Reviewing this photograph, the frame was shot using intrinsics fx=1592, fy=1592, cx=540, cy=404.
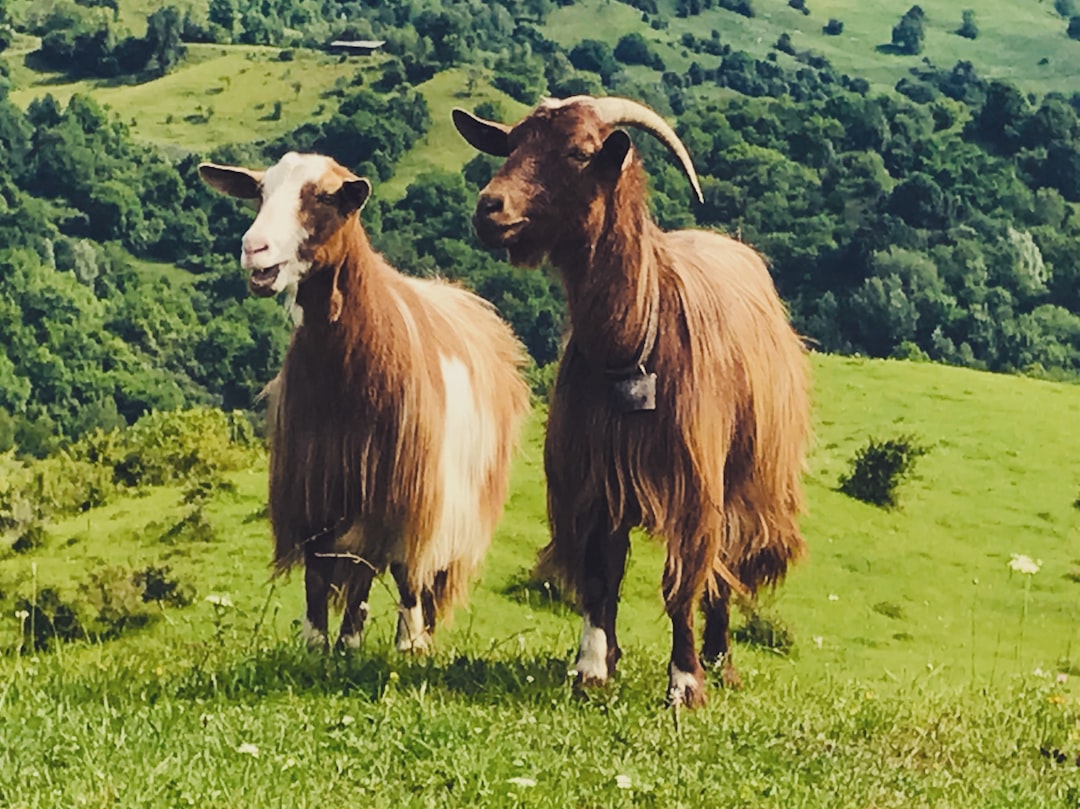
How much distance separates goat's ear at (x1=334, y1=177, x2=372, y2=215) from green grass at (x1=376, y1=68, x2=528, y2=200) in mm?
117778

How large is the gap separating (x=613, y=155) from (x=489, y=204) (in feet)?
2.15

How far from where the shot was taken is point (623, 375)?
7.62m

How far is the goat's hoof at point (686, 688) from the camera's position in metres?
7.64

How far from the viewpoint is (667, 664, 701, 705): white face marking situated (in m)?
7.66

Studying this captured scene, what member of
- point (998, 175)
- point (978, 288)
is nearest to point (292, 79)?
point (998, 175)

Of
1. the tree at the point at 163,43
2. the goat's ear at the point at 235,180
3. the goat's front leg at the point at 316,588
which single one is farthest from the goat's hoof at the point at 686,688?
the tree at the point at 163,43

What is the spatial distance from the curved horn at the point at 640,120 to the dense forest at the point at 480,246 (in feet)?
185

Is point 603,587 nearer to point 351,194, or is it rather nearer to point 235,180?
Answer: point 351,194

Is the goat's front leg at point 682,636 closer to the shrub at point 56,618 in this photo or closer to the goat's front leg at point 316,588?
the goat's front leg at point 316,588

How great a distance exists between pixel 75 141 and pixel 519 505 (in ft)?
421

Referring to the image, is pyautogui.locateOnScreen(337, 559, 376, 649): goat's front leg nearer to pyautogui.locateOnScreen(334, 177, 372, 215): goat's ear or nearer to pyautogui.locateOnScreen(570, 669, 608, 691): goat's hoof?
pyautogui.locateOnScreen(570, 669, 608, 691): goat's hoof

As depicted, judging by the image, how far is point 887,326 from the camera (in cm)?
8494

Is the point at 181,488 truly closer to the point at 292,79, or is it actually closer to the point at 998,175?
the point at 998,175

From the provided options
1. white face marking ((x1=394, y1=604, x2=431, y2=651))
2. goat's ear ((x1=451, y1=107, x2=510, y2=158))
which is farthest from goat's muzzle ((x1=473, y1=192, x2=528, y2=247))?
white face marking ((x1=394, y1=604, x2=431, y2=651))
